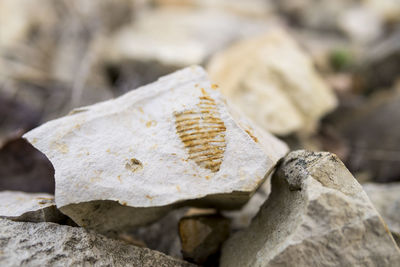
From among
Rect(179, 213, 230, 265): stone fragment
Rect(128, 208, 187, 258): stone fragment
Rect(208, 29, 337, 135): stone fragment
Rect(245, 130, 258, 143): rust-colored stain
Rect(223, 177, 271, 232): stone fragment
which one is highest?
Rect(245, 130, 258, 143): rust-colored stain

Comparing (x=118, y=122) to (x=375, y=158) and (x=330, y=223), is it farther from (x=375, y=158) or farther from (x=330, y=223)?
(x=375, y=158)

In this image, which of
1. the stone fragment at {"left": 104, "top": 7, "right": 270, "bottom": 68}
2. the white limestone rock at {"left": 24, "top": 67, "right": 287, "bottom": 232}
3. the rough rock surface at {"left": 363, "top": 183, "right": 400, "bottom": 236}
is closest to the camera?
the white limestone rock at {"left": 24, "top": 67, "right": 287, "bottom": 232}

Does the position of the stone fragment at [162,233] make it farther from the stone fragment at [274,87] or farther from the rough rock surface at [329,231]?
the stone fragment at [274,87]

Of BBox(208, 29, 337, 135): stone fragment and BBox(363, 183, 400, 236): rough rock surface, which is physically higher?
BBox(208, 29, 337, 135): stone fragment

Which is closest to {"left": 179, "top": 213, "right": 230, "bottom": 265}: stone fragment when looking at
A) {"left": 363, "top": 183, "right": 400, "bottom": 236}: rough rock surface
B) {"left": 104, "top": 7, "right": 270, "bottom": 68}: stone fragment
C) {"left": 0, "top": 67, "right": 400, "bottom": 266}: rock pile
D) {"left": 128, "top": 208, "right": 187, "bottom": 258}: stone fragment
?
{"left": 0, "top": 67, "right": 400, "bottom": 266}: rock pile

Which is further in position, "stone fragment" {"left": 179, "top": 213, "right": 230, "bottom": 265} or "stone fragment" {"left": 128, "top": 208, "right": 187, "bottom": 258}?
"stone fragment" {"left": 128, "top": 208, "right": 187, "bottom": 258}

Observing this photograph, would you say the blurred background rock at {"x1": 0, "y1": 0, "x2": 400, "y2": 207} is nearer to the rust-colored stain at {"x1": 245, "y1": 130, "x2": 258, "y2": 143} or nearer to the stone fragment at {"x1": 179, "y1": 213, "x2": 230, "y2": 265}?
A: the stone fragment at {"x1": 179, "y1": 213, "x2": 230, "y2": 265}

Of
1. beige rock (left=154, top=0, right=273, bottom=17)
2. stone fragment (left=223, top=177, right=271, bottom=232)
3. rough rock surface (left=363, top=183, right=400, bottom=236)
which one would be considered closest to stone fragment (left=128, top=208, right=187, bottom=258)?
stone fragment (left=223, top=177, right=271, bottom=232)

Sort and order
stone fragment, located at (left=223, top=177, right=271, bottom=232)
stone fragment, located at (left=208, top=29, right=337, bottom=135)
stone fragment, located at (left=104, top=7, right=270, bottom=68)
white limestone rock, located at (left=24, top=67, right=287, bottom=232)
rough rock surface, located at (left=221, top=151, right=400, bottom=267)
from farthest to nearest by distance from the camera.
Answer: stone fragment, located at (left=104, top=7, right=270, bottom=68) → stone fragment, located at (left=208, top=29, right=337, bottom=135) → stone fragment, located at (left=223, top=177, right=271, bottom=232) → white limestone rock, located at (left=24, top=67, right=287, bottom=232) → rough rock surface, located at (left=221, top=151, right=400, bottom=267)
